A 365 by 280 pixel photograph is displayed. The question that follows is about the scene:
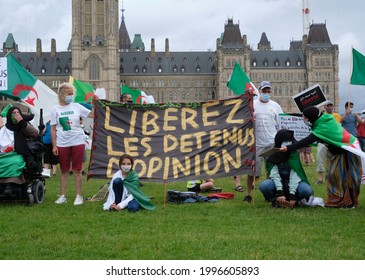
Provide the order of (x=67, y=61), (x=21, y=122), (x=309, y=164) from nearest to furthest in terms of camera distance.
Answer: (x=21, y=122) < (x=309, y=164) < (x=67, y=61)

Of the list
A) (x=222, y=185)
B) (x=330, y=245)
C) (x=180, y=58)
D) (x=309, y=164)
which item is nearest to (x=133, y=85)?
(x=180, y=58)

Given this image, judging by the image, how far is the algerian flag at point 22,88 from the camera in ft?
35.4

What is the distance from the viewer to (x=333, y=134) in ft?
25.3

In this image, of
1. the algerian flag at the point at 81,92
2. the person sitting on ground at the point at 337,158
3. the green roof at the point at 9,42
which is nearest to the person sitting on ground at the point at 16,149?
the person sitting on ground at the point at 337,158

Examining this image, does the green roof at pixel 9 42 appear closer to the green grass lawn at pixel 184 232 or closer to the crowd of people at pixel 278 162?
the crowd of people at pixel 278 162

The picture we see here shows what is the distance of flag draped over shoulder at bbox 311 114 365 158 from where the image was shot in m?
7.66

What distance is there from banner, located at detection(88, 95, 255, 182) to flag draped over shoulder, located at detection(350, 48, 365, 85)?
83.6 inches

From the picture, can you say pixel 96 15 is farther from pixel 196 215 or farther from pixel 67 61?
pixel 196 215

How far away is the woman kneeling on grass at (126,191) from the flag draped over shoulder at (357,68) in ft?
13.5

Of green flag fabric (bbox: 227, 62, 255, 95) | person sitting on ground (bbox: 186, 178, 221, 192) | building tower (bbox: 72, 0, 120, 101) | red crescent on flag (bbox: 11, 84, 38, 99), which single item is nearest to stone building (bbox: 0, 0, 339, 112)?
building tower (bbox: 72, 0, 120, 101)

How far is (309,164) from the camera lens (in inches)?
707

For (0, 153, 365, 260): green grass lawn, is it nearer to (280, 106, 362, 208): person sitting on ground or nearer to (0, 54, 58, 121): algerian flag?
(280, 106, 362, 208): person sitting on ground

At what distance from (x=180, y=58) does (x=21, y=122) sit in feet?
302
